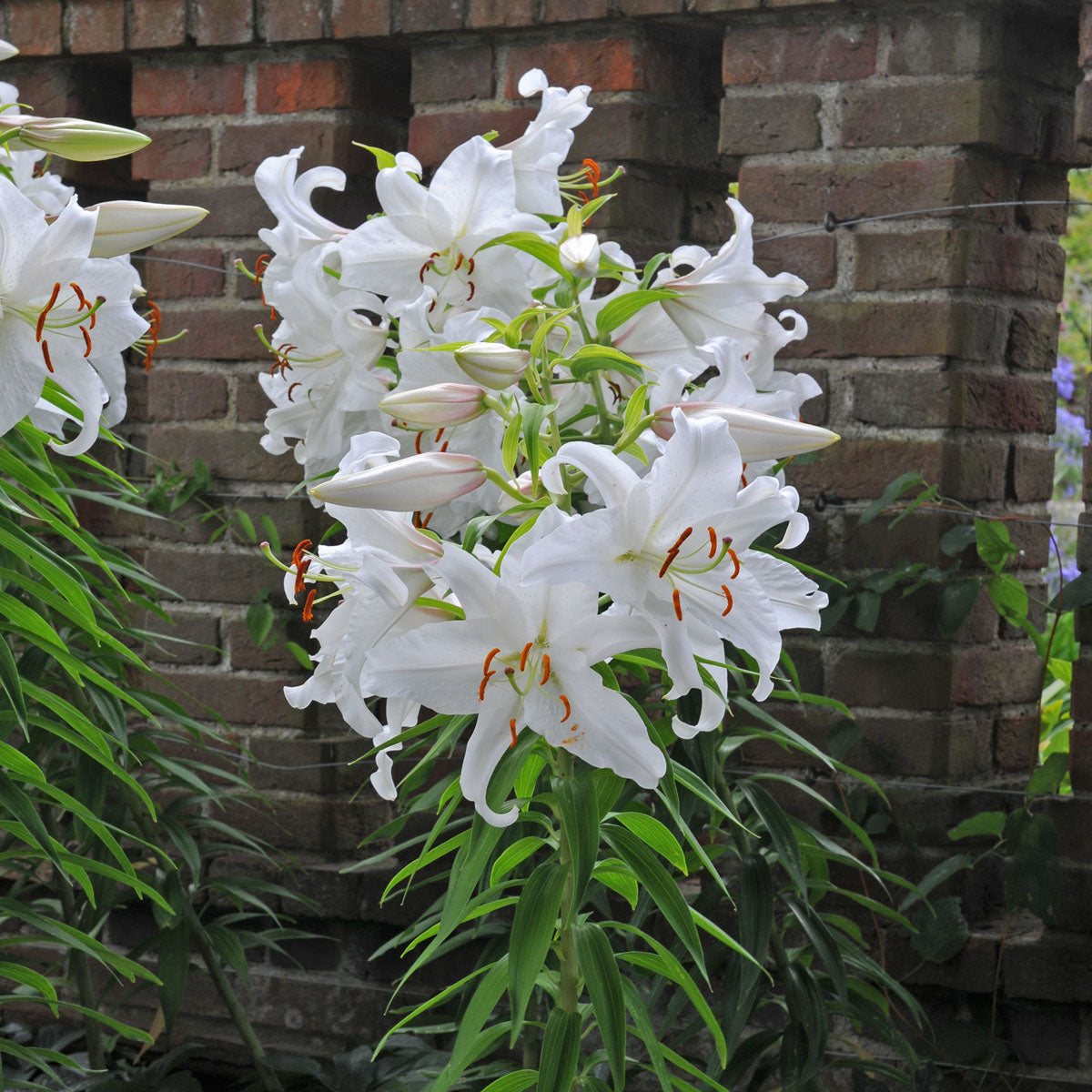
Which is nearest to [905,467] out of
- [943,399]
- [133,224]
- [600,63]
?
[943,399]

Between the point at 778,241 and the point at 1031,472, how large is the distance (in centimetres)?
42

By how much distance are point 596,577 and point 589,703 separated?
102 millimetres

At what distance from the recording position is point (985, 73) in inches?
64.7

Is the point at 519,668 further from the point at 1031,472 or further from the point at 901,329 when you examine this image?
the point at 1031,472

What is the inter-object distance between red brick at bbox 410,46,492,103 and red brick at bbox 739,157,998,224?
36 centimetres

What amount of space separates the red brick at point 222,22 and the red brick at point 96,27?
12cm

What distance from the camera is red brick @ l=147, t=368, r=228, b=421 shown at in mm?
2037

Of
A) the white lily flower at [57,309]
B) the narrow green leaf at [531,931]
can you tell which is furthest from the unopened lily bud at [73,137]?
the narrow green leaf at [531,931]

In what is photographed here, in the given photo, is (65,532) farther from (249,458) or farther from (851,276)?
(851,276)

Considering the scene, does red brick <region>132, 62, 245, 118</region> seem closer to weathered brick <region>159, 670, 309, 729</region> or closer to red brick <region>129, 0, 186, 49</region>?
red brick <region>129, 0, 186, 49</region>

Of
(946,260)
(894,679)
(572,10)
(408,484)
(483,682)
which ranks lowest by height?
(894,679)

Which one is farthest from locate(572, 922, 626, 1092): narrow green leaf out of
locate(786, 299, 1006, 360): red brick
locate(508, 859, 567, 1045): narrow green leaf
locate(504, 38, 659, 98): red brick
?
locate(504, 38, 659, 98): red brick

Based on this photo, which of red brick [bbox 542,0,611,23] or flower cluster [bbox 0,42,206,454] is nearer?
flower cluster [bbox 0,42,206,454]

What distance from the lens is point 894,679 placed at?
1735 millimetres
